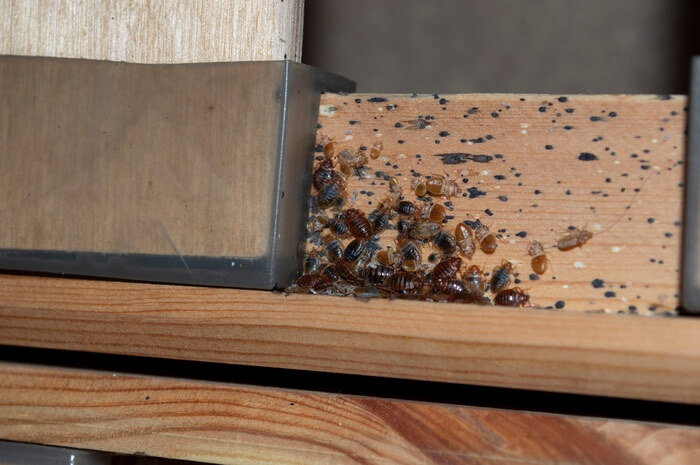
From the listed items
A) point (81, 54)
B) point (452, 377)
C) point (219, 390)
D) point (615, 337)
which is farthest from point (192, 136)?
point (615, 337)

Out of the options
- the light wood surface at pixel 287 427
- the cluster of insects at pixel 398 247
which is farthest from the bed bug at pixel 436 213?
the light wood surface at pixel 287 427

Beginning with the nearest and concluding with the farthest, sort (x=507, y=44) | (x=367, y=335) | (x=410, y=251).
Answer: (x=367, y=335), (x=410, y=251), (x=507, y=44)

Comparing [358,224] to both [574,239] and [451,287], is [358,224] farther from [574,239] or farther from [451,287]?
[574,239]

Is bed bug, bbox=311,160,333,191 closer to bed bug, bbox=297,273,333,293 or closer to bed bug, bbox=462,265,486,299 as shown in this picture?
bed bug, bbox=297,273,333,293

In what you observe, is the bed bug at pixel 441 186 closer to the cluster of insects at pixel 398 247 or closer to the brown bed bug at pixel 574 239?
the cluster of insects at pixel 398 247

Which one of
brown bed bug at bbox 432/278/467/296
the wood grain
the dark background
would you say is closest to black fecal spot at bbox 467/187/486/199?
the wood grain

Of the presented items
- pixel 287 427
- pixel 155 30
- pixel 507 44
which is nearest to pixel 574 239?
pixel 287 427
